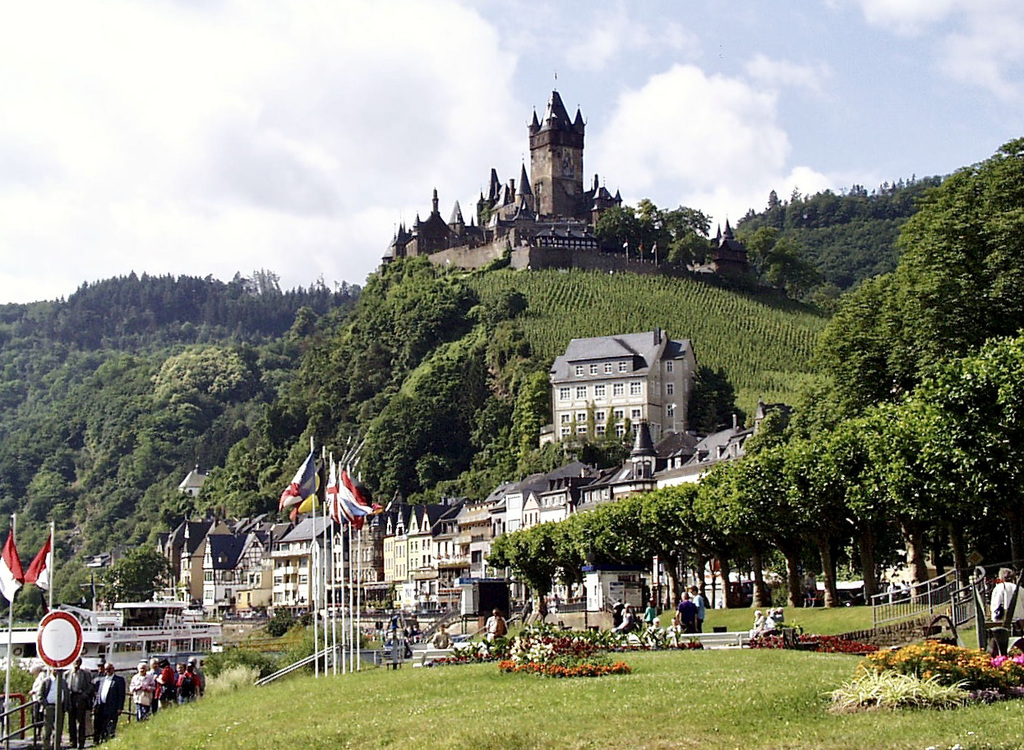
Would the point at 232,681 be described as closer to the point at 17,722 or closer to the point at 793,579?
the point at 17,722

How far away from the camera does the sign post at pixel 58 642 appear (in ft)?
93.5

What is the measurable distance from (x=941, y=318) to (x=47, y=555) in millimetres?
40353

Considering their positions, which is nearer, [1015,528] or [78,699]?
[78,699]

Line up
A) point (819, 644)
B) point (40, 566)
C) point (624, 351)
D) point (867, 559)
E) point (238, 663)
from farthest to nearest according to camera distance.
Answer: point (624, 351) < point (238, 663) < point (867, 559) < point (40, 566) < point (819, 644)

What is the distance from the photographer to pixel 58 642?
2861 centimetres

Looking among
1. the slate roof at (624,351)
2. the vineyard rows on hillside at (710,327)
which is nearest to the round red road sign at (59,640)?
the slate roof at (624,351)

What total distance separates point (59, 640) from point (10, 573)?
9278 millimetres

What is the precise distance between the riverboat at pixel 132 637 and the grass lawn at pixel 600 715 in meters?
44.0

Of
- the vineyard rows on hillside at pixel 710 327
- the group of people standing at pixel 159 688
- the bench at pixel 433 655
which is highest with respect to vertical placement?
the vineyard rows on hillside at pixel 710 327

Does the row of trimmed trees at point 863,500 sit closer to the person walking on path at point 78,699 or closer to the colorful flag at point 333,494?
the colorful flag at point 333,494

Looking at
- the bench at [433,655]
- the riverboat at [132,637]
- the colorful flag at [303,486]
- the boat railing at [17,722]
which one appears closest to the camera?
the boat railing at [17,722]

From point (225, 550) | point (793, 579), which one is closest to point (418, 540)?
point (225, 550)

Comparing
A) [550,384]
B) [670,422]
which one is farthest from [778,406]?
[550,384]

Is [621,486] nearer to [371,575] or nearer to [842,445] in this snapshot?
[371,575]
